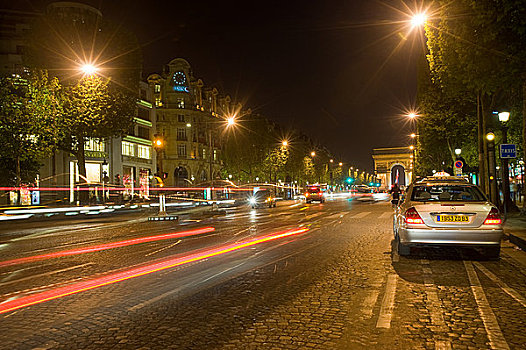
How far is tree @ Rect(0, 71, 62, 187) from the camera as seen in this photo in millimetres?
29584

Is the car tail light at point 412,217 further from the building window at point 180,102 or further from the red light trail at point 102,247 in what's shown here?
the building window at point 180,102

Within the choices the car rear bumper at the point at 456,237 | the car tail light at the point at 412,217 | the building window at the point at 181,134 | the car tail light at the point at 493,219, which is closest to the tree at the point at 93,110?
the car tail light at the point at 412,217

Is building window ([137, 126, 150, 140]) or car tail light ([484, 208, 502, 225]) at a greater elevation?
building window ([137, 126, 150, 140])

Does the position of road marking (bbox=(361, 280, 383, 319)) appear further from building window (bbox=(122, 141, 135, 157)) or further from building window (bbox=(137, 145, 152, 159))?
building window (bbox=(137, 145, 152, 159))

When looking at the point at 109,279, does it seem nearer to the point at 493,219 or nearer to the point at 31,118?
the point at 493,219

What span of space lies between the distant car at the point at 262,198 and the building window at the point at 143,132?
26.8 meters

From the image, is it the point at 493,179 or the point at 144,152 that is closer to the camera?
the point at 493,179

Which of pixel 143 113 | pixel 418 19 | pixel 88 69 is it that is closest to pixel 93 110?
pixel 88 69

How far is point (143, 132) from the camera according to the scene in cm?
5881

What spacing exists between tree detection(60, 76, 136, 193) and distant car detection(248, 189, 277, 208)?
1159 cm

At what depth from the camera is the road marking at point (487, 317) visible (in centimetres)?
431

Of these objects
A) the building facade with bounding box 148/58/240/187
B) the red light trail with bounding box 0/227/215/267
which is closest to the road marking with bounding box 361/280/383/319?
the red light trail with bounding box 0/227/215/267

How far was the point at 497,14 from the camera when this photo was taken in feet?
35.2

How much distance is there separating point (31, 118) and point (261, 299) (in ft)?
93.6
